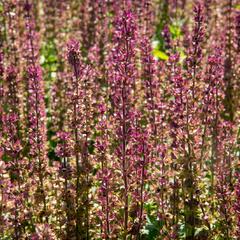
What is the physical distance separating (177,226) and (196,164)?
0.77 m

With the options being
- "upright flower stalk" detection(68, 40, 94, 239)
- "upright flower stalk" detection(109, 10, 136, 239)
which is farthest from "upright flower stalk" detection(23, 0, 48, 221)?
"upright flower stalk" detection(109, 10, 136, 239)

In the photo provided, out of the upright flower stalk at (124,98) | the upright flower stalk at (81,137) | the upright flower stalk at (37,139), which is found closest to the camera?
the upright flower stalk at (124,98)

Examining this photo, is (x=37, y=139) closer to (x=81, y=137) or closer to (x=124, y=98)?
(x=81, y=137)

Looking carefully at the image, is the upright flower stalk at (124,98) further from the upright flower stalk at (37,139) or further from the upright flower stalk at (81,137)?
the upright flower stalk at (37,139)

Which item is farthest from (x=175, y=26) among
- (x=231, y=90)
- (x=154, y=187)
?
(x=154, y=187)

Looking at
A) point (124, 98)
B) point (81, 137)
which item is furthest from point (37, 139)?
point (124, 98)

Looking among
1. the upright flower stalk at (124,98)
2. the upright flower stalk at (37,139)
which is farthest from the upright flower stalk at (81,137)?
the upright flower stalk at (124,98)

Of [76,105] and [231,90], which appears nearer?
[76,105]

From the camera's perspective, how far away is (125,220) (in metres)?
6.23

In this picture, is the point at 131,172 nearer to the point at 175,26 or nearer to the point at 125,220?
the point at 125,220

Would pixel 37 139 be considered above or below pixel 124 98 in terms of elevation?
below

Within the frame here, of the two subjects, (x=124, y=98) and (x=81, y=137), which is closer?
(x=124, y=98)

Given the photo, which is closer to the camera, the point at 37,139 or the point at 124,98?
the point at 124,98

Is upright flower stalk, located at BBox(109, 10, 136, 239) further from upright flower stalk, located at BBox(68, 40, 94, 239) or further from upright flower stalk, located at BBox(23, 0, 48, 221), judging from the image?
upright flower stalk, located at BBox(23, 0, 48, 221)
